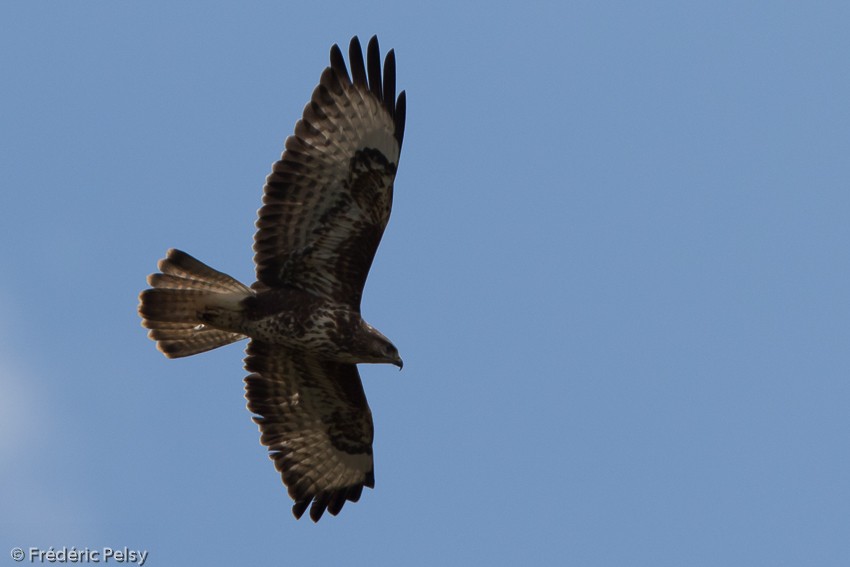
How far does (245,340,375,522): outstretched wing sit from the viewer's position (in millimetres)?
12000

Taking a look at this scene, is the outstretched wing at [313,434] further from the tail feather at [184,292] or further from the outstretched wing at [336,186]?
the outstretched wing at [336,186]

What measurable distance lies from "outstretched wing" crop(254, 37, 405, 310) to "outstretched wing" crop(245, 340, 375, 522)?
49.5 inches

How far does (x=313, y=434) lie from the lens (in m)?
12.2

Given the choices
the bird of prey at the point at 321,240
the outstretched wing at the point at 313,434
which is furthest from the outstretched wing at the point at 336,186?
the outstretched wing at the point at 313,434

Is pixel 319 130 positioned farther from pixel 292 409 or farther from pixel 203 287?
pixel 292 409

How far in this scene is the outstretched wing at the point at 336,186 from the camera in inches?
428

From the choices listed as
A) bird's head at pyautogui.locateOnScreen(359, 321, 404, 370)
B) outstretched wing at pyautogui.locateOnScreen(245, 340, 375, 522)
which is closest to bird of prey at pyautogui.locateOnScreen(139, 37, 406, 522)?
bird's head at pyautogui.locateOnScreen(359, 321, 404, 370)

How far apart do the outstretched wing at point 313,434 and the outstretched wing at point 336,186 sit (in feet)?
4.13

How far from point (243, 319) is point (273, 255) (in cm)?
54

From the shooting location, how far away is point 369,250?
11.0 meters

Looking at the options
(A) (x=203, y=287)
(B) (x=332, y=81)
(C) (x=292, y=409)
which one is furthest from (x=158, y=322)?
(B) (x=332, y=81)

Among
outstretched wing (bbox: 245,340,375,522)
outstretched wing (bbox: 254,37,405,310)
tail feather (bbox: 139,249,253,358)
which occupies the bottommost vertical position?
outstretched wing (bbox: 245,340,375,522)

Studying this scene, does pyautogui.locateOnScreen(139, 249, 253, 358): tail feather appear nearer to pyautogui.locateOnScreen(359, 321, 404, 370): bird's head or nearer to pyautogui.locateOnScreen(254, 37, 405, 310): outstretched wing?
pyautogui.locateOnScreen(254, 37, 405, 310): outstretched wing

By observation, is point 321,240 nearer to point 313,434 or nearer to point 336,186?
point 336,186
